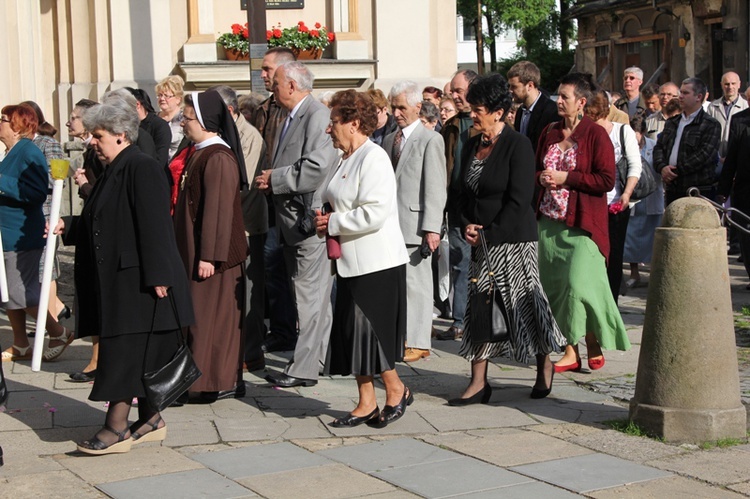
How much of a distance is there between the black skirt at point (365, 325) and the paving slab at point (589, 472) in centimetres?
116

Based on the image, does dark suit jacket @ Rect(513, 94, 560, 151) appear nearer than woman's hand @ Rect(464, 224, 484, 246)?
No

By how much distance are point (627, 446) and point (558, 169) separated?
7.43 ft

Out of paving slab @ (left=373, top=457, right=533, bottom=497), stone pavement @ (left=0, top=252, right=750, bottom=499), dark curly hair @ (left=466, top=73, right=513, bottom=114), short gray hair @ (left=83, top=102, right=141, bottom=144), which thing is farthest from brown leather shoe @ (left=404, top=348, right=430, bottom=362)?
short gray hair @ (left=83, top=102, right=141, bottom=144)

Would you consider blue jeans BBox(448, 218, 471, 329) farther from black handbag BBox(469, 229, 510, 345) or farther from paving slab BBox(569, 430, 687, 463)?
paving slab BBox(569, 430, 687, 463)

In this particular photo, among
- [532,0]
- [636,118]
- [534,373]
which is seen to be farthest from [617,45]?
[534,373]

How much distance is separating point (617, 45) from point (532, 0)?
8.59 meters

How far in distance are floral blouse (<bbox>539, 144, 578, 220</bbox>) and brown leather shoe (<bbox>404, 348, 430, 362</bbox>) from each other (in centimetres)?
147

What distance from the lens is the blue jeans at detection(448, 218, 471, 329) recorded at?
967 centimetres

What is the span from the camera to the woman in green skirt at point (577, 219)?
7.75 m

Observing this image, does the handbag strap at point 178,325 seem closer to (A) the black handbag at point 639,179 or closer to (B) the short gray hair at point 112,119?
(B) the short gray hair at point 112,119

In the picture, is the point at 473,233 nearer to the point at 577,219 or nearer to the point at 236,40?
the point at 577,219

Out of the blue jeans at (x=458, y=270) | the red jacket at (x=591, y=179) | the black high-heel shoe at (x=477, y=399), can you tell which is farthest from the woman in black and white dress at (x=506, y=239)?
the blue jeans at (x=458, y=270)

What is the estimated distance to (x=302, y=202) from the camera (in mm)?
7891

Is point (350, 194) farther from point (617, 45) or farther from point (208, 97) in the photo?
point (617, 45)
